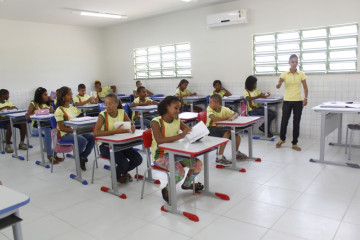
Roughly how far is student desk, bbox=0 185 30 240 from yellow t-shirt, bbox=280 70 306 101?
433 cm

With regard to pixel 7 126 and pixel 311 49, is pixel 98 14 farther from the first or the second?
pixel 311 49

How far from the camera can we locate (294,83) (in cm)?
482

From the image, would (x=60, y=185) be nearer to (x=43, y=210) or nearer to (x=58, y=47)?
(x=43, y=210)

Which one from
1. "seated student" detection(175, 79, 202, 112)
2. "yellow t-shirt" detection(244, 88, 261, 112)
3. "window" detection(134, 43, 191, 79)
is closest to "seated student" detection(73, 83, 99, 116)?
"seated student" detection(175, 79, 202, 112)

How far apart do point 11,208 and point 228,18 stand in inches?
226

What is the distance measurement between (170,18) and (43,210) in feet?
18.8

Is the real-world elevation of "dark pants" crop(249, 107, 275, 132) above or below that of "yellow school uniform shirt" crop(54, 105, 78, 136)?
below

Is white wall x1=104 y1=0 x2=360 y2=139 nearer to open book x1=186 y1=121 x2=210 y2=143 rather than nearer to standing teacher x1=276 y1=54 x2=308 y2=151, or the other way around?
standing teacher x1=276 y1=54 x2=308 y2=151

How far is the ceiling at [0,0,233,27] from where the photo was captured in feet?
19.1

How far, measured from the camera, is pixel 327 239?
226 centimetres

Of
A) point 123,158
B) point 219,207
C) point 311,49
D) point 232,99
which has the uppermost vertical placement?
point 311,49

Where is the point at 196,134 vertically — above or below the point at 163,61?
below

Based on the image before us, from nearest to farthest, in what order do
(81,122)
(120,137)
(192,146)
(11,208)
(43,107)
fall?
(11,208), (192,146), (120,137), (81,122), (43,107)

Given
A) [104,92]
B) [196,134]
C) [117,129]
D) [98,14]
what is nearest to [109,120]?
[117,129]
